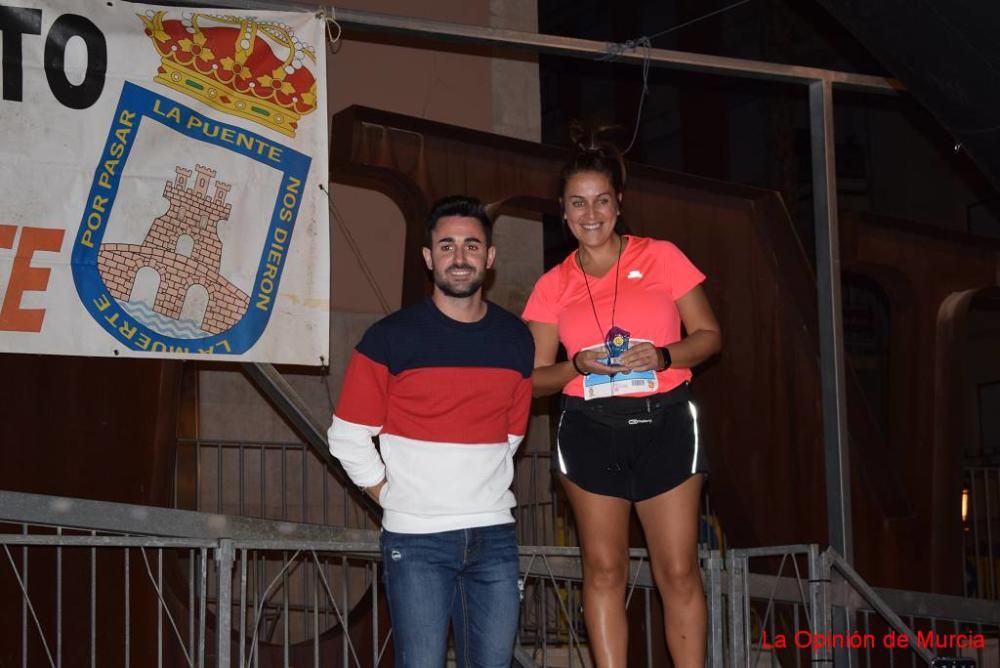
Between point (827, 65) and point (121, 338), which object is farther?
point (827, 65)

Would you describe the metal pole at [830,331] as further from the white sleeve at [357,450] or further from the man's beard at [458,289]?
the white sleeve at [357,450]

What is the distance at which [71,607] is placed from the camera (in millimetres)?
7676

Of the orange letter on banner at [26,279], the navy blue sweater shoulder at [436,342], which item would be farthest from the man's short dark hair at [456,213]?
the orange letter on banner at [26,279]

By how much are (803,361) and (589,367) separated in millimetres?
4356

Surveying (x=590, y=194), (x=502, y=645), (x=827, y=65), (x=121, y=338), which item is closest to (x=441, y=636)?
(x=502, y=645)

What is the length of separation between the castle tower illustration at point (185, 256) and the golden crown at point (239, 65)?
1.14 ft

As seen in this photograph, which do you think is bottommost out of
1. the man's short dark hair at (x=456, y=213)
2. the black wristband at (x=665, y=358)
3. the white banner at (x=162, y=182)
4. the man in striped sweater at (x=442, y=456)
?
the man in striped sweater at (x=442, y=456)

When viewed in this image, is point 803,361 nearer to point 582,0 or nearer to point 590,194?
point 590,194

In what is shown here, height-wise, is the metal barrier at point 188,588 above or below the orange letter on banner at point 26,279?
below

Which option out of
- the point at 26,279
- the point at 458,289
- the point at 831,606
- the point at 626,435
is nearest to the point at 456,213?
the point at 458,289

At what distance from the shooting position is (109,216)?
17.1ft

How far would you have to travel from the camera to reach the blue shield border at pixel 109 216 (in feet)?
16.9

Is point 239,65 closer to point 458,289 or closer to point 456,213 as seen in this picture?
point 456,213

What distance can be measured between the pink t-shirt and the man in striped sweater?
1.62ft
